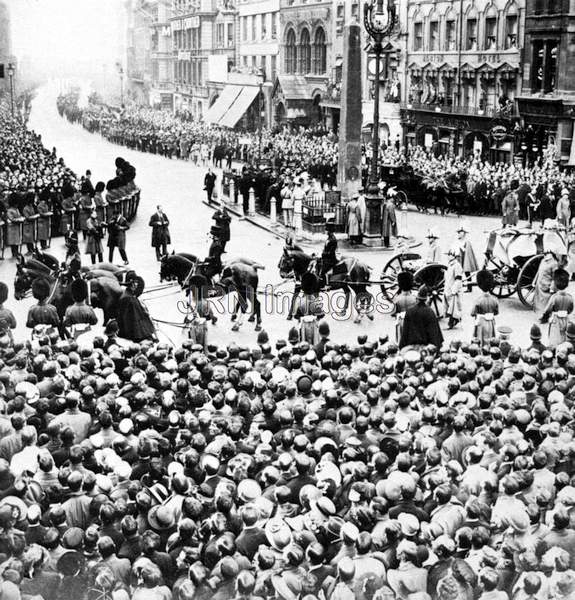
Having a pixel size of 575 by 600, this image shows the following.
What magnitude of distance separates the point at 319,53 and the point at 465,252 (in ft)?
128

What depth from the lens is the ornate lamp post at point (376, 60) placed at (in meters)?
22.6

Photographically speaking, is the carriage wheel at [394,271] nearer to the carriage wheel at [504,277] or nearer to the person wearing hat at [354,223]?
the carriage wheel at [504,277]

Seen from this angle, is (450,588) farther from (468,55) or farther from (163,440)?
(468,55)

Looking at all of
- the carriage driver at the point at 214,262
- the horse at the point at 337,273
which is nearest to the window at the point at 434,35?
the horse at the point at 337,273

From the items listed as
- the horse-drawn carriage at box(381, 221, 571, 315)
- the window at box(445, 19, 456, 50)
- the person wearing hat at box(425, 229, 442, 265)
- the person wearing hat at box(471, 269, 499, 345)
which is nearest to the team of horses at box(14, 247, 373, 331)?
the horse-drawn carriage at box(381, 221, 571, 315)

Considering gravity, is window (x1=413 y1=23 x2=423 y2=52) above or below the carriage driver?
above

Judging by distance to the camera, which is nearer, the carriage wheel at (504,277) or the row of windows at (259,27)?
the carriage wheel at (504,277)

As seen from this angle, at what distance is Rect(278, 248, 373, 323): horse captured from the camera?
56.1 feet

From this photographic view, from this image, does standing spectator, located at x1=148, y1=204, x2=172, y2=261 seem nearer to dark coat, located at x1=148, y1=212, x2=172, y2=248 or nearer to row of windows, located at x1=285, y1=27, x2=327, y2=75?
dark coat, located at x1=148, y1=212, x2=172, y2=248

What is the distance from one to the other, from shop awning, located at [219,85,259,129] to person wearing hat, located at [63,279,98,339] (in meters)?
46.0

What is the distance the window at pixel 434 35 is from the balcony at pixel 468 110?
9.06 feet

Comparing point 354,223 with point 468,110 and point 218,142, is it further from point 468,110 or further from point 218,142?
point 218,142

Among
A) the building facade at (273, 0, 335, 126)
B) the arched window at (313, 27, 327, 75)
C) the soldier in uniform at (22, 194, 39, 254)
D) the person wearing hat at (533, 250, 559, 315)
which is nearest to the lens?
the person wearing hat at (533, 250, 559, 315)

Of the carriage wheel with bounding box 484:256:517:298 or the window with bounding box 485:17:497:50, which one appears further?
the window with bounding box 485:17:497:50
